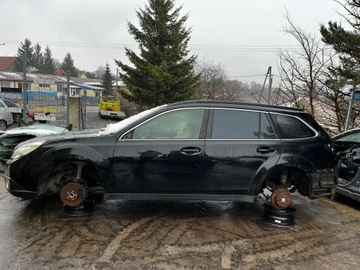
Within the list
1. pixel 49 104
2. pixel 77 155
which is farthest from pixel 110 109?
pixel 77 155

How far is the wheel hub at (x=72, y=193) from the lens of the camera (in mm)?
4043

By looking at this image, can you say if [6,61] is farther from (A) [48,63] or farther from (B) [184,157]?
(B) [184,157]

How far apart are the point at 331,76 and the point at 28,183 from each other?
31.0ft

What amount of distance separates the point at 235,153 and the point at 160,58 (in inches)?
659

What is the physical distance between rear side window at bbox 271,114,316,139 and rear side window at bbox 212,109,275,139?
14cm

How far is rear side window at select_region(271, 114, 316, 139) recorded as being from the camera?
4148 millimetres

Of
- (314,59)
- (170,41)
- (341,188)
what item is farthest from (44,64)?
(341,188)

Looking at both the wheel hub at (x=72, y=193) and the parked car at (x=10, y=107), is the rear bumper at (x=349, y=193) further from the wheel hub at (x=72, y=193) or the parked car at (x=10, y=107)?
the parked car at (x=10, y=107)

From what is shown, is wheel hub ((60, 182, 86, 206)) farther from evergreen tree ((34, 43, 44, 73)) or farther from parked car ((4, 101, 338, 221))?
evergreen tree ((34, 43, 44, 73))

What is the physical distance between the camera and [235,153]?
156 inches

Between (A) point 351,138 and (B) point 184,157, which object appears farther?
(A) point 351,138

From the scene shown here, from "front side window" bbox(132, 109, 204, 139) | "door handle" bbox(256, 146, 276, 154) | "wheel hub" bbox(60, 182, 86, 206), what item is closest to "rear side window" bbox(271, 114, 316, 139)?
"door handle" bbox(256, 146, 276, 154)

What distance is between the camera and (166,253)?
10.6ft

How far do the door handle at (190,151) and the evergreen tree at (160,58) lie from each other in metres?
15.0
